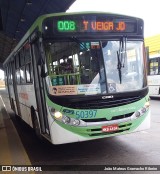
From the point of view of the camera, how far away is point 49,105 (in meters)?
6.39

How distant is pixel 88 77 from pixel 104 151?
173 centimetres

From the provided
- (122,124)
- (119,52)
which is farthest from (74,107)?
(119,52)

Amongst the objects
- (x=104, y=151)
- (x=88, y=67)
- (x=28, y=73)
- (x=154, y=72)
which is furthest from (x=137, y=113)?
(x=154, y=72)

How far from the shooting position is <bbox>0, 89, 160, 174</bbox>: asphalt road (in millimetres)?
6289

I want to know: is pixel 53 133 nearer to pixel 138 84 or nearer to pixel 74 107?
pixel 74 107

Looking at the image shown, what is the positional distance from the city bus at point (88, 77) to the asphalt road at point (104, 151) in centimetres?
48

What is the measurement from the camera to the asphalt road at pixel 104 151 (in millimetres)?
6289

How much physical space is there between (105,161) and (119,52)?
7.12ft

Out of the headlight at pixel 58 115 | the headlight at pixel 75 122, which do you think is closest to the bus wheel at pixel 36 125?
the headlight at pixel 58 115

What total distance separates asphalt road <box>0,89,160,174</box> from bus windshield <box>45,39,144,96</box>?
131 centimetres

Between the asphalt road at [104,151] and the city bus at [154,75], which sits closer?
the asphalt road at [104,151]

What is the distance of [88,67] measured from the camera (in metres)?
6.48

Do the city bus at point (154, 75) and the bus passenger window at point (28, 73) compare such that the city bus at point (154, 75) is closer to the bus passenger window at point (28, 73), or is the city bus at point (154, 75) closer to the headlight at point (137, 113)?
the bus passenger window at point (28, 73)

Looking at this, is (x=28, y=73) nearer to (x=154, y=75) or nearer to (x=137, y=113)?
(x=137, y=113)
